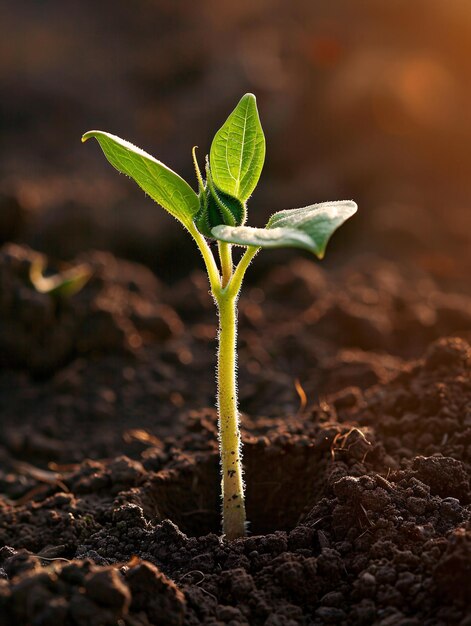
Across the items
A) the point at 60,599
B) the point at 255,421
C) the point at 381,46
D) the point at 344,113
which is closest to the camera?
the point at 60,599

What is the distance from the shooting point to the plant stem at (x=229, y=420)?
221cm

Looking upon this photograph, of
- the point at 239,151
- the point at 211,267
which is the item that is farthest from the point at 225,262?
the point at 239,151

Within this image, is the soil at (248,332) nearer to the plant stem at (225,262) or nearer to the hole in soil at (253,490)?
the hole in soil at (253,490)

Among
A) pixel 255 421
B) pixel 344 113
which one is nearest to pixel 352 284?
pixel 255 421

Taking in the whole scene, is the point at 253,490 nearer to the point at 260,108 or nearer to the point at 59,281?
the point at 59,281

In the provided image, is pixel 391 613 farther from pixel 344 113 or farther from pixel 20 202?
pixel 344 113

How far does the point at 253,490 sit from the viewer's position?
2.78 metres

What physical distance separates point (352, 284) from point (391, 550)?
3.13 metres

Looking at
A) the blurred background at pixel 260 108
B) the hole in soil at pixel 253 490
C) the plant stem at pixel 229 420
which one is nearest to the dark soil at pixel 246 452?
the hole in soil at pixel 253 490

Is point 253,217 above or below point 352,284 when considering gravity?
above

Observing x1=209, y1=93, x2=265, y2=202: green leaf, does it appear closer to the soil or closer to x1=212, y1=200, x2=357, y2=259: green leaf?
x1=212, y1=200, x2=357, y2=259: green leaf

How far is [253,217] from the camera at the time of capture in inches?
240


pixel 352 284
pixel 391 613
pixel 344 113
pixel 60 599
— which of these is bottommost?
pixel 391 613

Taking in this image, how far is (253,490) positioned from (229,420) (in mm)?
587
